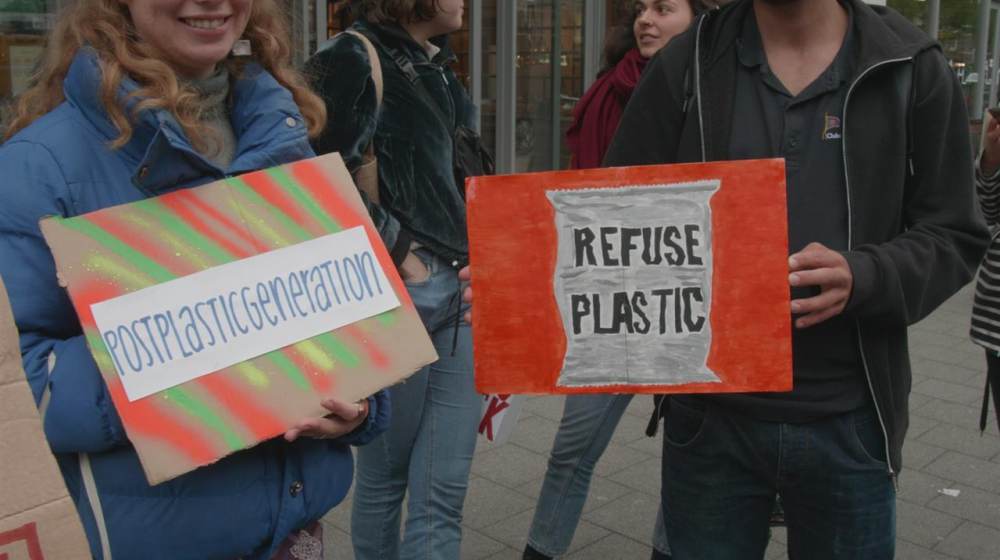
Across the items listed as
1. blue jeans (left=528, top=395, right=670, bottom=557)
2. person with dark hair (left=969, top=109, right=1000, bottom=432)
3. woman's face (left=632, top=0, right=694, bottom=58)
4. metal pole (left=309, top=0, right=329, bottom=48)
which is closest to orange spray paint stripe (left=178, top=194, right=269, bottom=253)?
blue jeans (left=528, top=395, right=670, bottom=557)

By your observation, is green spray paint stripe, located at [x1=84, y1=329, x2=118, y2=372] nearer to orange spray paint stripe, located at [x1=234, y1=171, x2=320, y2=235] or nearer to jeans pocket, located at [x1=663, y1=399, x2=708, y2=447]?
orange spray paint stripe, located at [x1=234, y1=171, x2=320, y2=235]

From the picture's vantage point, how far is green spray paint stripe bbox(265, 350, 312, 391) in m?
1.66

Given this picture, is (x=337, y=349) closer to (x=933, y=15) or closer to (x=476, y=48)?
(x=476, y=48)

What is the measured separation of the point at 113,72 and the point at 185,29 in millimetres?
170

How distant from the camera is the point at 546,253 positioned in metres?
1.84

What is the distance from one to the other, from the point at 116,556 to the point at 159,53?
82cm

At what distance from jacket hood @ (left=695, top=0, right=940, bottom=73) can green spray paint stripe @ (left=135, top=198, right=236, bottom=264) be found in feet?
3.34

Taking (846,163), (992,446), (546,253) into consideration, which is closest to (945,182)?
(846,163)

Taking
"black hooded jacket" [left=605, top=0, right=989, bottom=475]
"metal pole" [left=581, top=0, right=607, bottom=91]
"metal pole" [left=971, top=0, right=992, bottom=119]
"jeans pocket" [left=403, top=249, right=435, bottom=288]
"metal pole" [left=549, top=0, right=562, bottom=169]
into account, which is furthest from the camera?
"metal pole" [left=971, top=0, right=992, bottom=119]

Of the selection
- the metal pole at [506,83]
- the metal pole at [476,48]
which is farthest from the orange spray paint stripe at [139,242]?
the metal pole at [506,83]

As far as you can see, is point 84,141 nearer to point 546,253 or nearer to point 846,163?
point 546,253

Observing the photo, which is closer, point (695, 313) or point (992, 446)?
point (695, 313)

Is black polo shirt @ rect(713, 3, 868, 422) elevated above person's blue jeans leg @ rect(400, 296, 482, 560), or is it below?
above

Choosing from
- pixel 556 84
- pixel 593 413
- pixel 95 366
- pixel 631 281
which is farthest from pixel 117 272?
pixel 556 84
